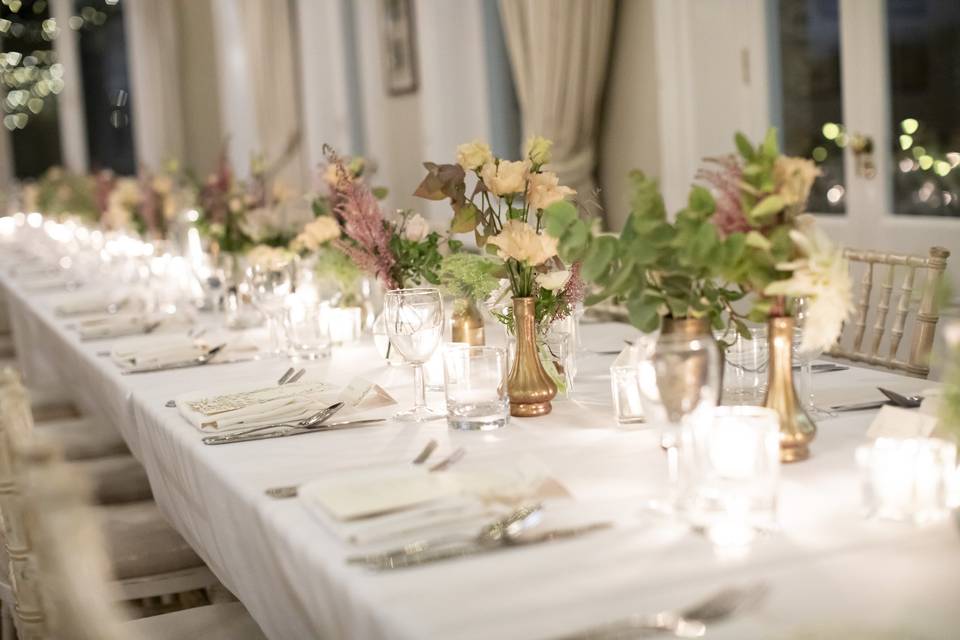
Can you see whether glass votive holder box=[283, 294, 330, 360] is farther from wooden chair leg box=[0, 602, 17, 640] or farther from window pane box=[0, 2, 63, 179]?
window pane box=[0, 2, 63, 179]

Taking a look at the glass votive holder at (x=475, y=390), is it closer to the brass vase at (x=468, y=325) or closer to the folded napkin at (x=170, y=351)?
the brass vase at (x=468, y=325)

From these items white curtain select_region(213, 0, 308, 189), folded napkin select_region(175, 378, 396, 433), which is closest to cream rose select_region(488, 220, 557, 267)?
folded napkin select_region(175, 378, 396, 433)

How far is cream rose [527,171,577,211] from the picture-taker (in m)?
1.97

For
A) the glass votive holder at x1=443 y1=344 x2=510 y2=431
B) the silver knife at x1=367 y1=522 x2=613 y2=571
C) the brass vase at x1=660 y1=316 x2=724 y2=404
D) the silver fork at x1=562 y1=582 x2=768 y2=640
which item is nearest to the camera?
the silver fork at x1=562 y1=582 x2=768 y2=640

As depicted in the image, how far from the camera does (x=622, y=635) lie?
103 cm

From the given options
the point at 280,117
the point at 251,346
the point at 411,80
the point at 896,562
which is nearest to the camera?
the point at 896,562

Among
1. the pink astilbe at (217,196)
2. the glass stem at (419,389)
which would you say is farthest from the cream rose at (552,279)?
the pink astilbe at (217,196)

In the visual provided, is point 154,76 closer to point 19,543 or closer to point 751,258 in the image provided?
point 19,543

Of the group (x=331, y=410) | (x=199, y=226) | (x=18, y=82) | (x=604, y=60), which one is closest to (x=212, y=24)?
(x=18, y=82)

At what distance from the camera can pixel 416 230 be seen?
244 cm

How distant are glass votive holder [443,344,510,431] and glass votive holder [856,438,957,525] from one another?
1.98 ft

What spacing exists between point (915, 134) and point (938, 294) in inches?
112

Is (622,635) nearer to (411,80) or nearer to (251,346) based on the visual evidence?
(251,346)

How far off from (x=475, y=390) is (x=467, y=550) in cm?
56
